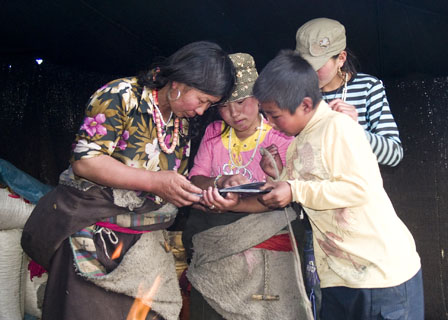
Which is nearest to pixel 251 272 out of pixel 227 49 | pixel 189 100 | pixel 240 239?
pixel 240 239

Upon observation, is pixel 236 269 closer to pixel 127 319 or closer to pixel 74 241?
pixel 127 319

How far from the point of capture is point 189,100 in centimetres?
219

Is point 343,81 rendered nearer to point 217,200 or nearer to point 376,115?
point 376,115

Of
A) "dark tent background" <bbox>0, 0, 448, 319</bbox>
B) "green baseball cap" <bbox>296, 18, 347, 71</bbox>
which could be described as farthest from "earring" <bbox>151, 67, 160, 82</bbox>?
"dark tent background" <bbox>0, 0, 448, 319</bbox>

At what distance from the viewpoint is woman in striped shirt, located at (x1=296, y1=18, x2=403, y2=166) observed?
2322mm

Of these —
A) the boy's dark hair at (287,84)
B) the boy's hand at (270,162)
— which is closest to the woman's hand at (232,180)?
the boy's hand at (270,162)

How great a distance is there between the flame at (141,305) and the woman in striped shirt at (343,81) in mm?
1337

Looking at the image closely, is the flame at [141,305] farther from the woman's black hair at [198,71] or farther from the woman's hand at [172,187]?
the woman's black hair at [198,71]

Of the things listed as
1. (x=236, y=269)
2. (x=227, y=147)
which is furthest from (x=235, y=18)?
(x=236, y=269)

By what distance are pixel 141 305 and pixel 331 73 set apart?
1.55 metres

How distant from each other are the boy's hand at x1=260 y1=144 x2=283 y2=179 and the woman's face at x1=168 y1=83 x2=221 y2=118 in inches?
14.8

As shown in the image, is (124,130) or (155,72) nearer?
(124,130)

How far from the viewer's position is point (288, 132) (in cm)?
204

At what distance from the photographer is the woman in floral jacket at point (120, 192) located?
80.0 inches
